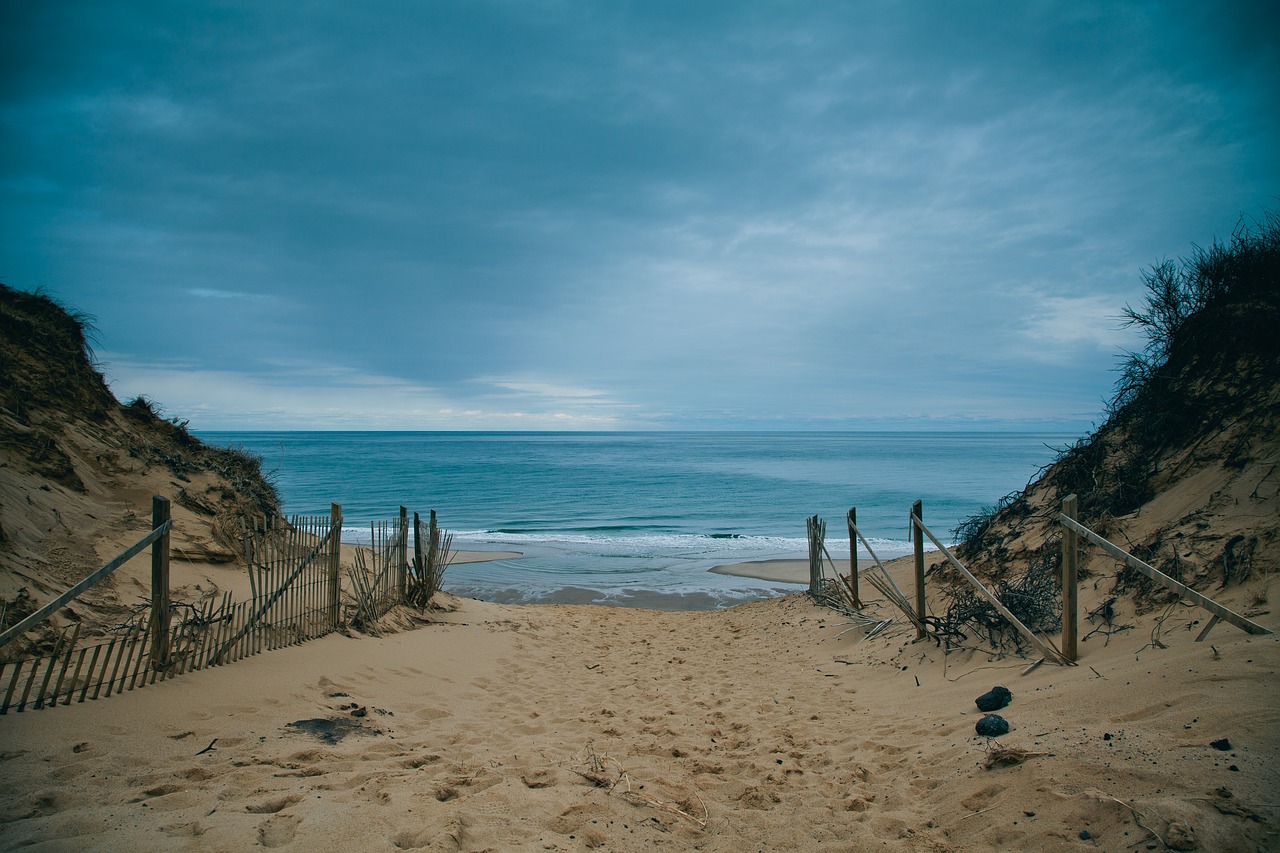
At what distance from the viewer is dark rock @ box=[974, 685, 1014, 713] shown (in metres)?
4.54

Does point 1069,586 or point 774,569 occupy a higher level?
point 1069,586

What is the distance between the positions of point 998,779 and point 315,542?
6610 mm

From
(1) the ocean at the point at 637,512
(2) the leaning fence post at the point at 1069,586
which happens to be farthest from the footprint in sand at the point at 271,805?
(1) the ocean at the point at 637,512

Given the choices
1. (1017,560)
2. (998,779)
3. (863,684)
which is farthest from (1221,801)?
(1017,560)

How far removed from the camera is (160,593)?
489 cm

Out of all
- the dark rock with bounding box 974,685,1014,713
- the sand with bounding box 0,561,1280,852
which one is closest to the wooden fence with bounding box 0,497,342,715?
the sand with bounding box 0,561,1280,852

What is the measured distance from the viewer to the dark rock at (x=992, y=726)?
13.1 feet

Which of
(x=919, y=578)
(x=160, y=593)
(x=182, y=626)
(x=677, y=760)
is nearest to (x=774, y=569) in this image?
(x=919, y=578)

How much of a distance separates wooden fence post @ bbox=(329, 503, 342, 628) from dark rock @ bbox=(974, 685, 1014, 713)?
6333 mm

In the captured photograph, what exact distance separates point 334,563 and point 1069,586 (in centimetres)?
716

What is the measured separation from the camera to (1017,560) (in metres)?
8.24

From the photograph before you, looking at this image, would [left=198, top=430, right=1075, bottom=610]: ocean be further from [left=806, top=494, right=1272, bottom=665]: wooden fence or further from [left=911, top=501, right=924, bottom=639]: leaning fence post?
[left=806, top=494, right=1272, bottom=665]: wooden fence

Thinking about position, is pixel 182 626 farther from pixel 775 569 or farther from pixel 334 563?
pixel 775 569

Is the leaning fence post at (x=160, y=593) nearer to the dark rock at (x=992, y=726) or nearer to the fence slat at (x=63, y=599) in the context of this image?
the fence slat at (x=63, y=599)
